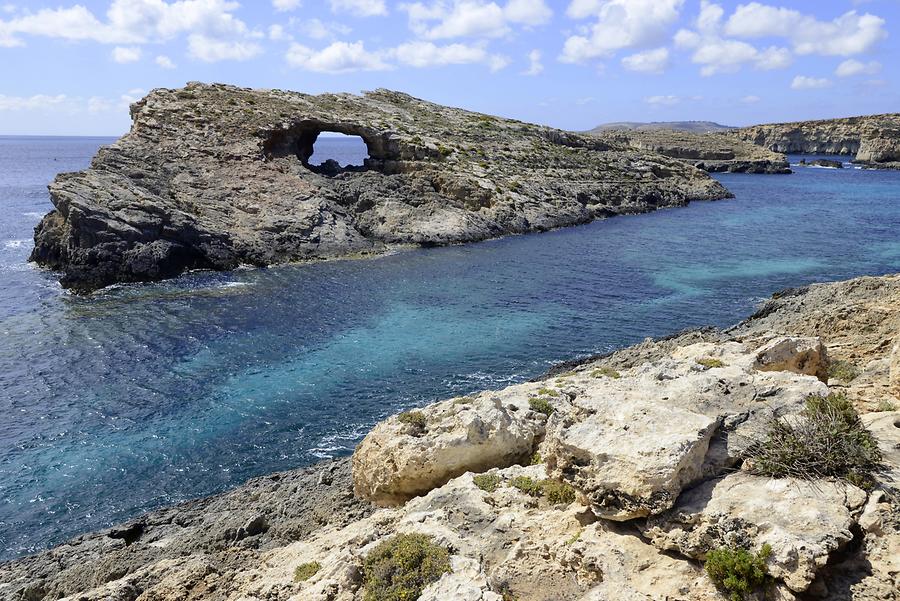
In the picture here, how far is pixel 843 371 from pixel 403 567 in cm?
1585

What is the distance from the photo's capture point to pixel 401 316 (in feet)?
143

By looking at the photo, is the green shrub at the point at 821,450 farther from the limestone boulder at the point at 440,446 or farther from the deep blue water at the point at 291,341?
the deep blue water at the point at 291,341

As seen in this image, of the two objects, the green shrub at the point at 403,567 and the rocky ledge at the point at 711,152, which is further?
the rocky ledge at the point at 711,152

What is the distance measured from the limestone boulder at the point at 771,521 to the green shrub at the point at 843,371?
32.4 ft

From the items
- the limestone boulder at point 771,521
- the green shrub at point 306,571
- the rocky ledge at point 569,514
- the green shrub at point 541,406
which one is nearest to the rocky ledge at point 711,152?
the green shrub at point 541,406

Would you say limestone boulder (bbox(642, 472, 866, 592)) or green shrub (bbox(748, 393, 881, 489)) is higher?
green shrub (bbox(748, 393, 881, 489))

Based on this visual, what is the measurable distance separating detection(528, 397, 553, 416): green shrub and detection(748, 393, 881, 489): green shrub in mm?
7147

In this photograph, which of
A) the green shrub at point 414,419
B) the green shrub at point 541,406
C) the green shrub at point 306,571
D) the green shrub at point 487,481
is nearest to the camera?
the green shrub at point 306,571

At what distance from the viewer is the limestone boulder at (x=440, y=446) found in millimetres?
16188

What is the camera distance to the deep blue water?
25109 mm

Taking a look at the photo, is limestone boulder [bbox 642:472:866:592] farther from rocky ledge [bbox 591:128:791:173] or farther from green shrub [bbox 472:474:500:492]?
rocky ledge [bbox 591:128:791:173]

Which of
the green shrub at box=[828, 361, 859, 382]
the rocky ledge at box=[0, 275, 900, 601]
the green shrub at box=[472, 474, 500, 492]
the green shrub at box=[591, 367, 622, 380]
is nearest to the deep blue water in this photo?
the rocky ledge at box=[0, 275, 900, 601]

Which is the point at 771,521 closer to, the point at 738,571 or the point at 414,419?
the point at 738,571

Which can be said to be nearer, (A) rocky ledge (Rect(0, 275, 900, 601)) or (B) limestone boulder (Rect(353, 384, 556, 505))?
(A) rocky ledge (Rect(0, 275, 900, 601))
